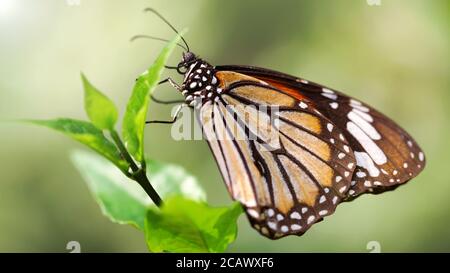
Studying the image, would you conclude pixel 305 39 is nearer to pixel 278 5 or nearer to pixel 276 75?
pixel 278 5

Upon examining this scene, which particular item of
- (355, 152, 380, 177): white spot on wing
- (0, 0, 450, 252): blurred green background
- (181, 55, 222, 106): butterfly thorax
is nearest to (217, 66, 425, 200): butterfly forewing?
(355, 152, 380, 177): white spot on wing

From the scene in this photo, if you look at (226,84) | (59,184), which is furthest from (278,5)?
(226,84)

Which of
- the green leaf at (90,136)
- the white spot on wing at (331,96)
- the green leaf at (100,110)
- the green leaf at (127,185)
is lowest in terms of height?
the green leaf at (127,185)

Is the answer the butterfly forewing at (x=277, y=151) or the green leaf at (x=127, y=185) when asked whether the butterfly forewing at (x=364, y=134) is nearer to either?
the butterfly forewing at (x=277, y=151)

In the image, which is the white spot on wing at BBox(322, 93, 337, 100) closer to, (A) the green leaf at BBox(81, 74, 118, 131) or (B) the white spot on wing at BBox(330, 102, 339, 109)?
(B) the white spot on wing at BBox(330, 102, 339, 109)

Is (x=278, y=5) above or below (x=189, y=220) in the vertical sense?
above

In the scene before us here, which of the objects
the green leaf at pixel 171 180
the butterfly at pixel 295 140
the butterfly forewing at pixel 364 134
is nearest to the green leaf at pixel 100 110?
the green leaf at pixel 171 180

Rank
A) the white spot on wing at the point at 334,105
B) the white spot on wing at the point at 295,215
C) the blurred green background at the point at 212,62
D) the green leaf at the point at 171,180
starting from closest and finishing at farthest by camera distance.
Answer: the green leaf at the point at 171,180
the white spot on wing at the point at 295,215
the white spot on wing at the point at 334,105
the blurred green background at the point at 212,62
